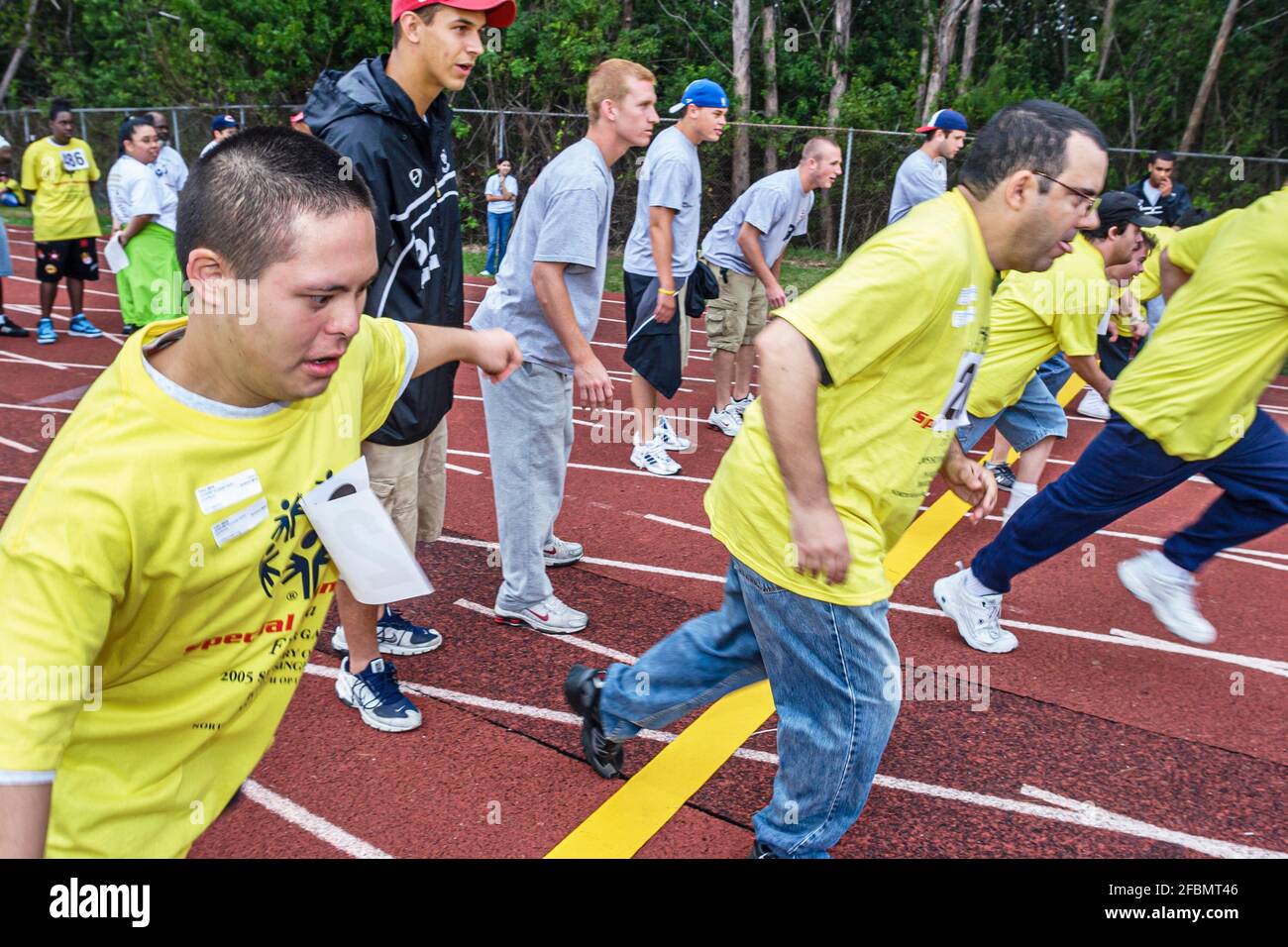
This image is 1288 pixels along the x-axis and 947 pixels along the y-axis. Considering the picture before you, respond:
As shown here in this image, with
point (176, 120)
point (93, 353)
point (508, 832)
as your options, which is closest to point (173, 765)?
point (508, 832)

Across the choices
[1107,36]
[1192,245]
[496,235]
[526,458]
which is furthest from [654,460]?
[1107,36]

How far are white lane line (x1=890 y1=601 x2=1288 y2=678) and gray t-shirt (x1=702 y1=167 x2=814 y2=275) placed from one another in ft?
10.4

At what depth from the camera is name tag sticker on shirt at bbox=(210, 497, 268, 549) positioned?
67.1 inches

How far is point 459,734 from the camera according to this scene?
3652 millimetres

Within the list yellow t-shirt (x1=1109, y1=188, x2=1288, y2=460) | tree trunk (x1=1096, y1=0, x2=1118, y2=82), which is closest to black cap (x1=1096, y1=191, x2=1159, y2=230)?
yellow t-shirt (x1=1109, y1=188, x2=1288, y2=460)

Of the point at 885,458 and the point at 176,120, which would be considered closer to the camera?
the point at 885,458

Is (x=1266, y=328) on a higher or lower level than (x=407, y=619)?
higher

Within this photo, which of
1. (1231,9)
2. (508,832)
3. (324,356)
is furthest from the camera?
(1231,9)

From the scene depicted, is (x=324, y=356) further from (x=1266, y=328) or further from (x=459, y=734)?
(x=1266, y=328)

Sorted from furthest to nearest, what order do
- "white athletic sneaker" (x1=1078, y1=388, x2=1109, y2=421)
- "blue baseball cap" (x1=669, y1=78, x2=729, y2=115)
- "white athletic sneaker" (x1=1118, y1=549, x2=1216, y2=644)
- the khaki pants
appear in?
"white athletic sneaker" (x1=1078, y1=388, x2=1109, y2=421) < "blue baseball cap" (x1=669, y1=78, x2=729, y2=115) < "white athletic sneaker" (x1=1118, y1=549, x2=1216, y2=644) < the khaki pants

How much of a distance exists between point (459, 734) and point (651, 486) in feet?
9.64

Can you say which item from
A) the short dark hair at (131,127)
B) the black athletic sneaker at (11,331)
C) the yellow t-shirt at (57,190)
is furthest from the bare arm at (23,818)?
the black athletic sneaker at (11,331)

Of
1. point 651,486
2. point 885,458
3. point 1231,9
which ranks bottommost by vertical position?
point 651,486

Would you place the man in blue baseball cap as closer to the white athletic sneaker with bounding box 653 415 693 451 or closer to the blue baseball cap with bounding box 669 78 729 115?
the blue baseball cap with bounding box 669 78 729 115
